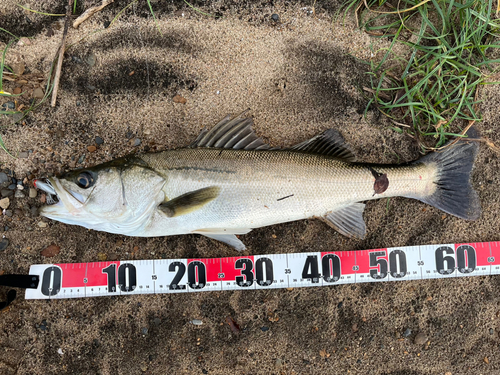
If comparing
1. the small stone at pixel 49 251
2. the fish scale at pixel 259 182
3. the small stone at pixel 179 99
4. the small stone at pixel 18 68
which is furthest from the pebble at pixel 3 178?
the small stone at pixel 179 99

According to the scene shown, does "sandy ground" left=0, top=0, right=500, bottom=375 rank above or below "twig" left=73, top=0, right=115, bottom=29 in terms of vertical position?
below

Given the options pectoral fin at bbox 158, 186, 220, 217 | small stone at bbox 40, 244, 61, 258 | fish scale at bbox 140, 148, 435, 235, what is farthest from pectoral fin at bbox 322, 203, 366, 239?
small stone at bbox 40, 244, 61, 258

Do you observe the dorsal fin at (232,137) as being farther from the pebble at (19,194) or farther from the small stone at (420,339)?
the small stone at (420,339)

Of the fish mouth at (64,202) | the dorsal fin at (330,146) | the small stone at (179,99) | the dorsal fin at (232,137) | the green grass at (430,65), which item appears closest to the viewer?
the fish mouth at (64,202)

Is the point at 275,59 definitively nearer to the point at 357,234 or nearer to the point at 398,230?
the point at 357,234

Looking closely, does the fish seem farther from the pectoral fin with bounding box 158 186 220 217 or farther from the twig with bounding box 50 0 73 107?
the twig with bounding box 50 0 73 107

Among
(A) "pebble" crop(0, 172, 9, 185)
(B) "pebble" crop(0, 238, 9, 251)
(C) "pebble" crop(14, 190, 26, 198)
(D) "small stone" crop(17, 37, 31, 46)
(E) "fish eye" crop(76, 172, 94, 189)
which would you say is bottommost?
(B) "pebble" crop(0, 238, 9, 251)
